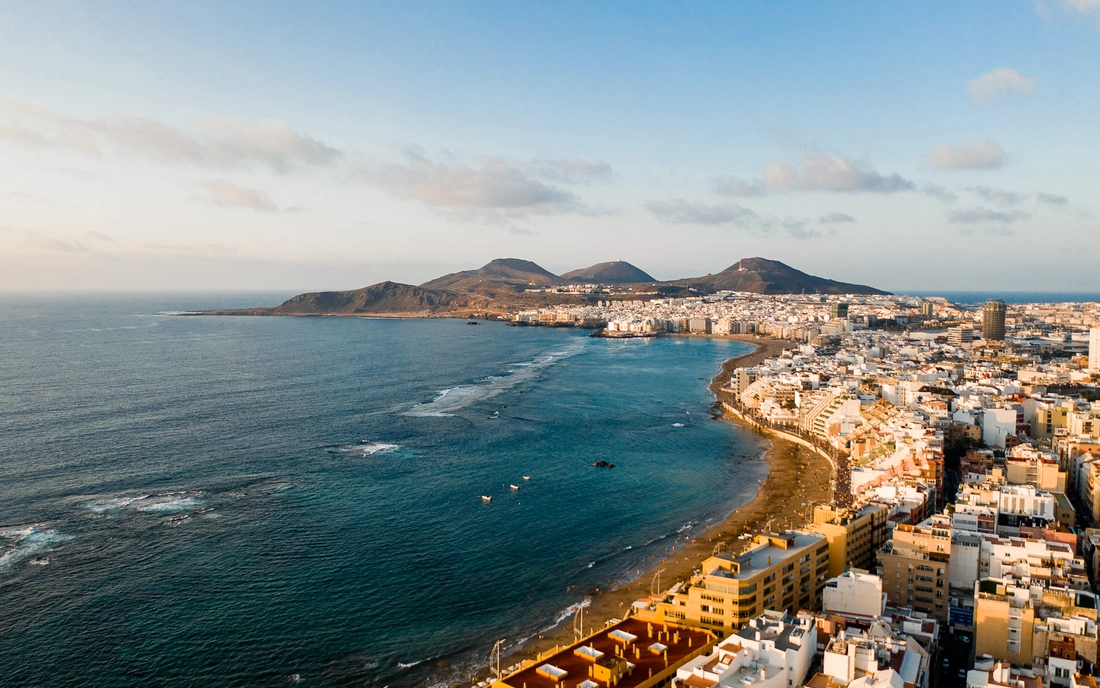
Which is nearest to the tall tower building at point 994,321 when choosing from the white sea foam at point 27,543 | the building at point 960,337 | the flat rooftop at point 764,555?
the building at point 960,337

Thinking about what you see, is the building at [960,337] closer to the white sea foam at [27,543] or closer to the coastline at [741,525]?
the coastline at [741,525]

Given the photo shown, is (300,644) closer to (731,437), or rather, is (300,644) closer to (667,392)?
(731,437)

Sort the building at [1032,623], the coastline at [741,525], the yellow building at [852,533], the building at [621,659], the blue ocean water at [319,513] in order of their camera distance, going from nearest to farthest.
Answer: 1. the building at [621,659]
2. the building at [1032,623]
3. the blue ocean water at [319,513]
4. the coastline at [741,525]
5. the yellow building at [852,533]

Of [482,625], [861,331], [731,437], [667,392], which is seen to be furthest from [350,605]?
[861,331]

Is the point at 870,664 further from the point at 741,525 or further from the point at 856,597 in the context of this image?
the point at 741,525

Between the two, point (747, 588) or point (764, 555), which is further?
point (764, 555)

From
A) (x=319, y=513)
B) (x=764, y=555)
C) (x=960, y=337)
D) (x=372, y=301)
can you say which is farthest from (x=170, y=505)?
(x=372, y=301)

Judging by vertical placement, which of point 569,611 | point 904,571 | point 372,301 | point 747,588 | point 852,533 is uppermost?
point 372,301
